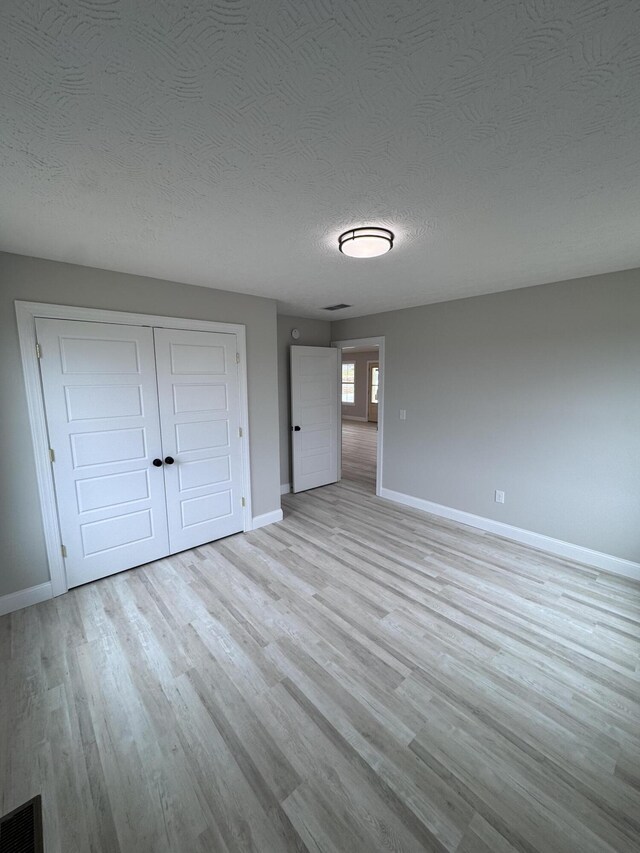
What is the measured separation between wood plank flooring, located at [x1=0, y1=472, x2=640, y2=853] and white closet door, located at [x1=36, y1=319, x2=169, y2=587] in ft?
0.99

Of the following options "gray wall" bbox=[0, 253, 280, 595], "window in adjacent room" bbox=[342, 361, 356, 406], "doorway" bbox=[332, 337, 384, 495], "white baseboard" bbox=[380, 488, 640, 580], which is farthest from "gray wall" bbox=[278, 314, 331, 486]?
"window in adjacent room" bbox=[342, 361, 356, 406]

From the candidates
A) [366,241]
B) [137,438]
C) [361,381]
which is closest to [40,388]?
[137,438]

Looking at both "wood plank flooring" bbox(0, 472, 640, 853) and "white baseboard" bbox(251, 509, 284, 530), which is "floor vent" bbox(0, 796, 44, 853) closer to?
"wood plank flooring" bbox(0, 472, 640, 853)

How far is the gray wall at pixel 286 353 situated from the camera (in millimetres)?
4559

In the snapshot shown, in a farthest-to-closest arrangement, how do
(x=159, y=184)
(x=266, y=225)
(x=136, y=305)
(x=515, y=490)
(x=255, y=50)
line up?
1. (x=515, y=490)
2. (x=136, y=305)
3. (x=266, y=225)
4. (x=159, y=184)
5. (x=255, y=50)

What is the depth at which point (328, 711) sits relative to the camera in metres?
1.68

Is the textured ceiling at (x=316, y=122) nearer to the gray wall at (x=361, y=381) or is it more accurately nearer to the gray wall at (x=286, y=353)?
the gray wall at (x=286, y=353)

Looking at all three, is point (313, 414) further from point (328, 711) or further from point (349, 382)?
point (349, 382)

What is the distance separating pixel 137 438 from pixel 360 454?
5084 mm

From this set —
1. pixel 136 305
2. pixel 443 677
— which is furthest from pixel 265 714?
pixel 136 305

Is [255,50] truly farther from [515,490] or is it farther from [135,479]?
[515,490]

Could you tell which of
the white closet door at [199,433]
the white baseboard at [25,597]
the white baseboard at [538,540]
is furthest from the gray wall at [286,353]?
the white baseboard at [25,597]

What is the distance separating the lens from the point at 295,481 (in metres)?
4.85

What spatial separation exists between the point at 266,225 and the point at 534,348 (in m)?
2.71
